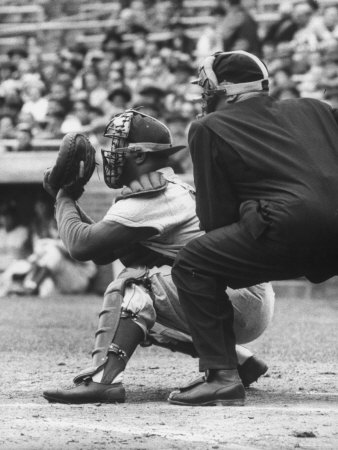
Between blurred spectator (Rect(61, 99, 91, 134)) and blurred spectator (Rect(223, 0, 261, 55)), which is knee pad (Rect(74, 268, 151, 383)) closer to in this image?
blurred spectator (Rect(223, 0, 261, 55))

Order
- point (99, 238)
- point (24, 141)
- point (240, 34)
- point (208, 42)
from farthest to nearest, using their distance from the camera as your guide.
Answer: point (208, 42) < point (24, 141) < point (240, 34) < point (99, 238)

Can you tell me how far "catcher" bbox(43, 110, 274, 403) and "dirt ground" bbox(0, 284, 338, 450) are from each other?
7.1 inches

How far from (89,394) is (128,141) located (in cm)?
122

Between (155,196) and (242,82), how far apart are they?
68cm

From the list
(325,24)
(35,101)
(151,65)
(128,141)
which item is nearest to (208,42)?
(151,65)

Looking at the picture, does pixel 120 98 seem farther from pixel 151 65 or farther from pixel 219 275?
pixel 219 275

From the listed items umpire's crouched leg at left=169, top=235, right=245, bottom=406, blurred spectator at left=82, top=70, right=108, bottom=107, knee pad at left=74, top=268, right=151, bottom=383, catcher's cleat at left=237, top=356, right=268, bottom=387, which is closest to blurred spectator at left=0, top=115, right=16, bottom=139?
blurred spectator at left=82, top=70, right=108, bottom=107

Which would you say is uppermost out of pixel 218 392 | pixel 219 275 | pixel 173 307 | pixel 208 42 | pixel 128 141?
pixel 128 141

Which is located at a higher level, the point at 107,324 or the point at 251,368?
the point at 107,324

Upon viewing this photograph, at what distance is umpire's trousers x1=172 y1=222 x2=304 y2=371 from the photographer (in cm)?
466

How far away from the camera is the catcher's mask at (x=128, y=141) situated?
205 inches

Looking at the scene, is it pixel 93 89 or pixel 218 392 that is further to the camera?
pixel 93 89

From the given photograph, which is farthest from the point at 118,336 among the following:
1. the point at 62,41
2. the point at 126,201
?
the point at 62,41

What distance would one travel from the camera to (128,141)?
5.24m
